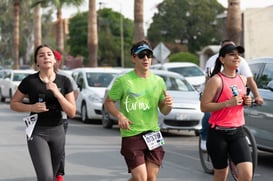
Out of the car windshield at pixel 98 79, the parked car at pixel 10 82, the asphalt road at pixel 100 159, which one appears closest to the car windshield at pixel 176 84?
the asphalt road at pixel 100 159

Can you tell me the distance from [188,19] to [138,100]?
3023 inches

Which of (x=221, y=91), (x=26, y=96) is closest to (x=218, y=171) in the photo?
(x=221, y=91)

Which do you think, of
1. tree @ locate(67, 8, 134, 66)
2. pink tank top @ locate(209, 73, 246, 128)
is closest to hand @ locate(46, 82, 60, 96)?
pink tank top @ locate(209, 73, 246, 128)

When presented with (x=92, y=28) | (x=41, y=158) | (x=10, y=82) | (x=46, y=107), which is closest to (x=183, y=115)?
(x=46, y=107)

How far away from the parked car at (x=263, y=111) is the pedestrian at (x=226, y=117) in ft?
9.17

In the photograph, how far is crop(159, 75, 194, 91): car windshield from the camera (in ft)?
51.0

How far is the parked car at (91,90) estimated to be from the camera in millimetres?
18547

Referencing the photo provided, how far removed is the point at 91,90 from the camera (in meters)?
19.0

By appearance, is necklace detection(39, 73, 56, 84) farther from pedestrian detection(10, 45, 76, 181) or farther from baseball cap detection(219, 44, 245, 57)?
baseball cap detection(219, 44, 245, 57)

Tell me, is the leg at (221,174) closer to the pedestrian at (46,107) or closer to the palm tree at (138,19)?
the pedestrian at (46,107)

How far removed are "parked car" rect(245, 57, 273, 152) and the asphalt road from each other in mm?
496

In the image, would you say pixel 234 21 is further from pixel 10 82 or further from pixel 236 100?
pixel 10 82

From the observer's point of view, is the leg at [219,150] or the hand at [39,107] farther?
the leg at [219,150]

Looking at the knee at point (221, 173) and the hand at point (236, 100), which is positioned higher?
the hand at point (236, 100)
